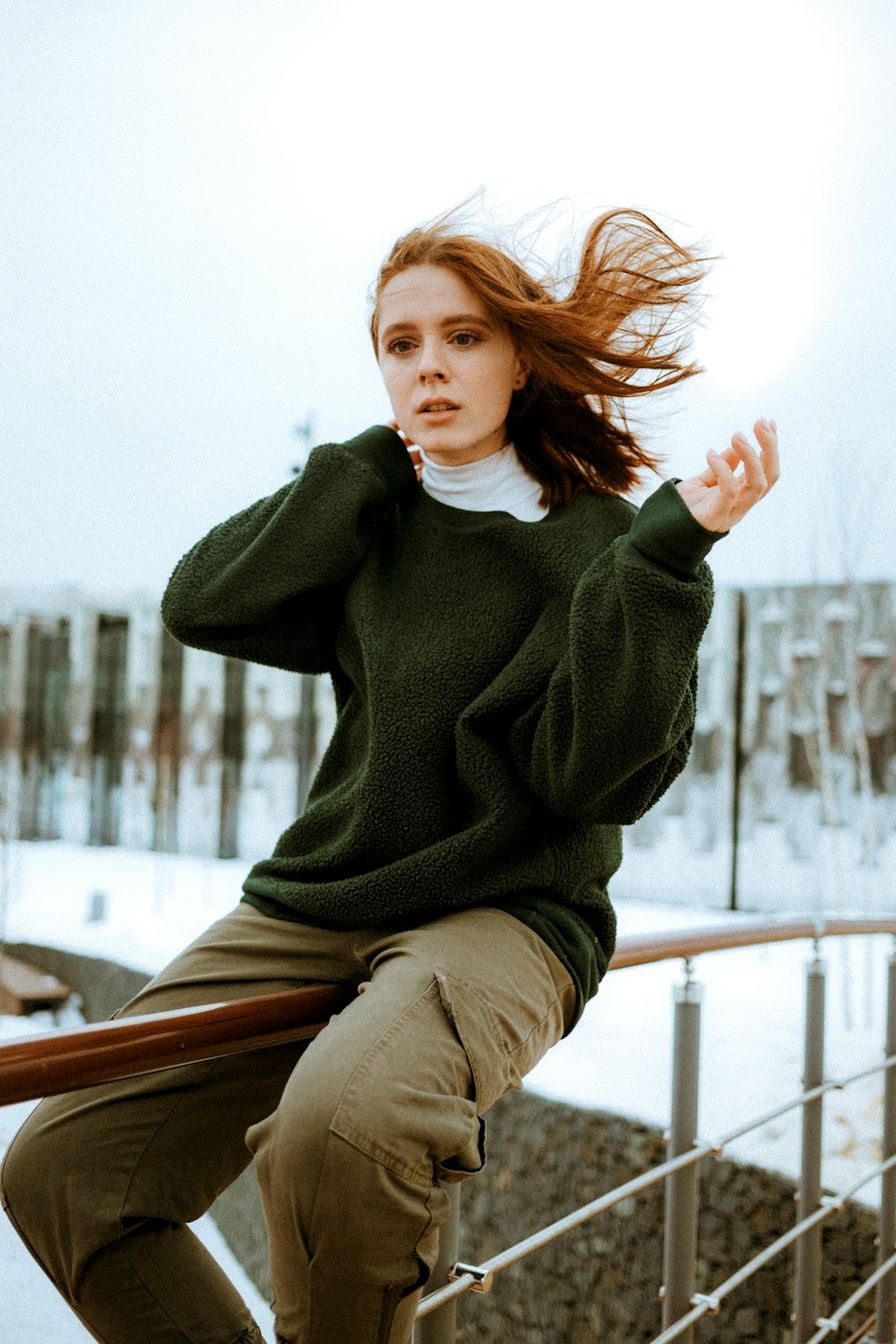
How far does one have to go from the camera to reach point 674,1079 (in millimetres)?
1335

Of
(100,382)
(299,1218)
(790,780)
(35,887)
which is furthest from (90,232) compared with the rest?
(299,1218)

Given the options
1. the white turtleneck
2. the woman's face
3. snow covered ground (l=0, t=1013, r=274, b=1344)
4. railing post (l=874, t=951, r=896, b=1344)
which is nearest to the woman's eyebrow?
the woman's face

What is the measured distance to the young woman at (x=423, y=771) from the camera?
0.68 meters

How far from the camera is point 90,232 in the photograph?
362 inches

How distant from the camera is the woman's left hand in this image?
0.81 metres

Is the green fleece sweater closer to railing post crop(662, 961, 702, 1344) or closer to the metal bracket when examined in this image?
the metal bracket

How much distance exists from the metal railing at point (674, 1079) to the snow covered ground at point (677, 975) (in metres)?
0.35

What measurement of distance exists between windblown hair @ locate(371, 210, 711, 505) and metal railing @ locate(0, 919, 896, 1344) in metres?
0.47

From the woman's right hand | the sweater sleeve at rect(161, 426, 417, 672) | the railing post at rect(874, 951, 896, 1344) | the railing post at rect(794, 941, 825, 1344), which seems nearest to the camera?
the sweater sleeve at rect(161, 426, 417, 672)

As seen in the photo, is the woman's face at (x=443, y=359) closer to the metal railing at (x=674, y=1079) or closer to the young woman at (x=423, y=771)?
the young woman at (x=423, y=771)

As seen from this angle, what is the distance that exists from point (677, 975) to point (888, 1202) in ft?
15.9

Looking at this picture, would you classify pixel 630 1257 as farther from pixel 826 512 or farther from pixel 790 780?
pixel 826 512

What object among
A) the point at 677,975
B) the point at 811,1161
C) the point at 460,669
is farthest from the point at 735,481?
the point at 677,975

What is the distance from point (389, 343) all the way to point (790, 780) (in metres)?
5.29
